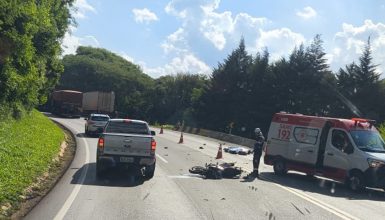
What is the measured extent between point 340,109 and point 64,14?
39.0 m

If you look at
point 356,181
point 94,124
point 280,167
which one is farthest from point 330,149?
point 94,124

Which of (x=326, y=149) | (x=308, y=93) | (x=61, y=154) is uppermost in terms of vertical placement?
(x=308, y=93)

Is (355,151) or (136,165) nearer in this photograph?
(136,165)

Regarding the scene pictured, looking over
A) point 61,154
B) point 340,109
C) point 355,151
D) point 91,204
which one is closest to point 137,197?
point 91,204

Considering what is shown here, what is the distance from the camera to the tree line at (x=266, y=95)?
64.6 metres

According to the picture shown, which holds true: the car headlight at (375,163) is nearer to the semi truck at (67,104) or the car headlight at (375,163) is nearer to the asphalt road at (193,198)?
the asphalt road at (193,198)

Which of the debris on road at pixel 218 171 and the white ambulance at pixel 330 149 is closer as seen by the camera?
the white ambulance at pixel 330 149

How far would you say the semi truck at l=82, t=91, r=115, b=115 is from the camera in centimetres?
6444

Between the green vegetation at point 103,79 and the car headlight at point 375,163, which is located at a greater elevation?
the green vegetation at point 103,79

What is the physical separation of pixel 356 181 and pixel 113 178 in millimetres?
7361

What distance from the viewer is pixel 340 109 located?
63.7m

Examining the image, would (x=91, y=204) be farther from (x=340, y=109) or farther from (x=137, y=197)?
(x=340, y=109)

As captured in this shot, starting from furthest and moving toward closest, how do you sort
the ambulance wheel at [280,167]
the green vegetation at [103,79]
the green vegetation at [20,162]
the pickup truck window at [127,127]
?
the green vegetation at [103,79], the ambulance wheel at [280,167], the pickup truck window at [127,127], the green vegetation at [20,162]

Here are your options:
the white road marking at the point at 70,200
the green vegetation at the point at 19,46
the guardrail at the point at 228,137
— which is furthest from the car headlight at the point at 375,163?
the guardrail at the point at 228,137
